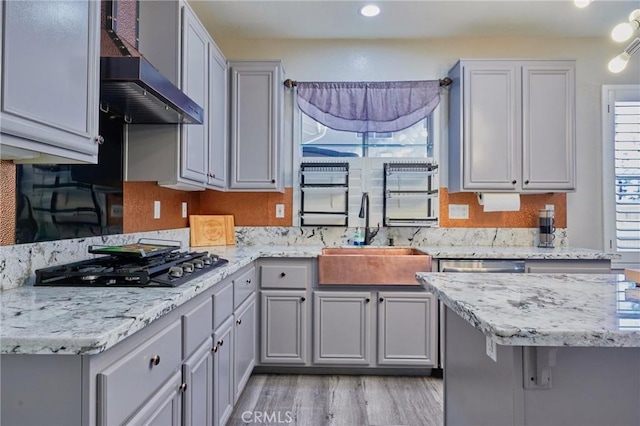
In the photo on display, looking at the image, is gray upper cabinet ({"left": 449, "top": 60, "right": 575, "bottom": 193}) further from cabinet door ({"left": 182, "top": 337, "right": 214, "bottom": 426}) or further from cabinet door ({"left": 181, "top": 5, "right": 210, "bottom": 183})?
cabinet door ({"left": 182, "top": 337, "right": 214, "bottom": 426})

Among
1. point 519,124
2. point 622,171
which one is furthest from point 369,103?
point 622,171

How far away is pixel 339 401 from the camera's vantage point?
7.63 ft

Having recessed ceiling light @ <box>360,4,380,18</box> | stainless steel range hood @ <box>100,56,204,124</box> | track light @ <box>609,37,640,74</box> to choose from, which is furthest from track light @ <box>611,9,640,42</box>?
stainless steel range hood @ <box>100,56,204,124</box>

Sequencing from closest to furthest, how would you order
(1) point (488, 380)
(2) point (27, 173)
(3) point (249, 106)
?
(1) point (488, 380)
(2) point (27, 173)
(3) point (249, 106)

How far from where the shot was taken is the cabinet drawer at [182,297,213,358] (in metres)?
1.35

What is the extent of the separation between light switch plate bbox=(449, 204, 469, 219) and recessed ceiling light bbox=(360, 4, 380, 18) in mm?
1708

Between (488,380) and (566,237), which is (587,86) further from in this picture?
(488,380)

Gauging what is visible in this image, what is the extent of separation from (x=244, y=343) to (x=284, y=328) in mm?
414

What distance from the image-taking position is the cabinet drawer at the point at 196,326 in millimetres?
1349

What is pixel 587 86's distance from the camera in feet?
10.5

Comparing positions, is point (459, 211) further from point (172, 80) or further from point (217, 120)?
point (172, 80)

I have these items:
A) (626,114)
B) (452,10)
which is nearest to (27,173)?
(452,10)

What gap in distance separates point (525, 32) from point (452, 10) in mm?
823

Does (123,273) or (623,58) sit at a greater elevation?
(623,58)
